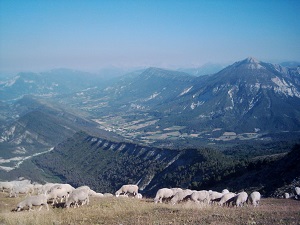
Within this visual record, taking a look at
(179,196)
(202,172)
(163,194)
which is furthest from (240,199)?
(202,172)

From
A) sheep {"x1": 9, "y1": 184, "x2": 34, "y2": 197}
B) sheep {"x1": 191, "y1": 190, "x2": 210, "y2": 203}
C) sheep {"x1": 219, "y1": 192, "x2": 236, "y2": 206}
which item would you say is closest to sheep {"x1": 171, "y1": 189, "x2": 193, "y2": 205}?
sheep {"x1": 191, "y1": 190, "x2": 210, "y2": 203}

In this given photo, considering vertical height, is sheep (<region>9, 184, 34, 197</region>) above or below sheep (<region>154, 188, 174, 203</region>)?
below

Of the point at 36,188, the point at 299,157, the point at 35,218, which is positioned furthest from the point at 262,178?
the point at 35,218

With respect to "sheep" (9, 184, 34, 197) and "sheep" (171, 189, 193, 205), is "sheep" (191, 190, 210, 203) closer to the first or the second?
"sheep" (171, 189, 193, 205)

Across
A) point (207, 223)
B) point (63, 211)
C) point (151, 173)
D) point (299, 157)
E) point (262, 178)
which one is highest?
point (207, 223)

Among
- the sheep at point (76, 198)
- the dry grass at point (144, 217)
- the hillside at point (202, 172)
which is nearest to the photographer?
the dry grass at point (144, 217)

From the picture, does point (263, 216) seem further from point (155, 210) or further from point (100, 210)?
point (100, 210)

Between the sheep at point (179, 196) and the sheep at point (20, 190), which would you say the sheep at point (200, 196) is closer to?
the sheep at point (179, 196)

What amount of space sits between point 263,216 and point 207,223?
4.73 meters

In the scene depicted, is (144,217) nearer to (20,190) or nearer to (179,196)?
(179,196)

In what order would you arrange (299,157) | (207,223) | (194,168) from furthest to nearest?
(194,168) → (299,157) → (207,223)

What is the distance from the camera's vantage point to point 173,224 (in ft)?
62.5

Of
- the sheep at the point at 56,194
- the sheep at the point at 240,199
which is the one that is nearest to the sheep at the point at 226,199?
the sheep at the point at 240,199

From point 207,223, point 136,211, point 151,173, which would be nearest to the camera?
point 207,223
